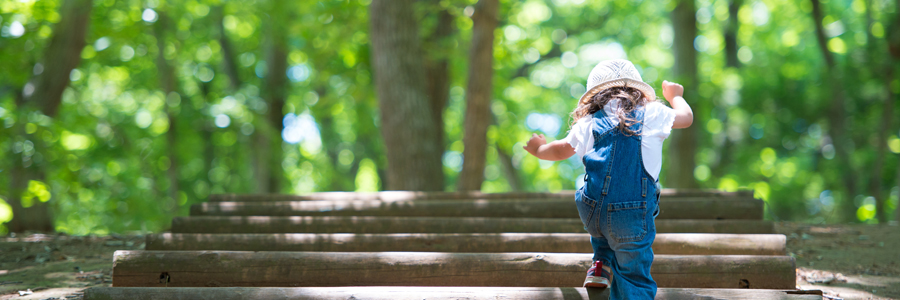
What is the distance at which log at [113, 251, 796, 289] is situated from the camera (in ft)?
9.34

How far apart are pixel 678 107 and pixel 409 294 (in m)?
1.46

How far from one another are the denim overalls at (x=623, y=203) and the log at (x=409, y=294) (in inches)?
7.9

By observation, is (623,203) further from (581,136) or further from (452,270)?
(452,270)

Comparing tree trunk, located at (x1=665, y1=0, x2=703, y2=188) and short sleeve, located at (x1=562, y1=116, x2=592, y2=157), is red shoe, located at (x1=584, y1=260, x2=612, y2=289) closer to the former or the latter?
short sleeve, located at (x1=562, y1=116, x2=592, y2=157)

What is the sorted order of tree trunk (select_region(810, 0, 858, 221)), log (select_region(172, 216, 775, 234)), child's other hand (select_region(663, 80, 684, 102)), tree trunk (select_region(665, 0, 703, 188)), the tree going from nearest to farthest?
1. child's other hand (select_region(663, 80, 684, 102))
2. log (select_region(172, 216, 775, 234))
3. the tree
4. tree trunk (select_region(665, 0, 703, 188))
5. tree trunk (select_region(810, 0, 858, 221))

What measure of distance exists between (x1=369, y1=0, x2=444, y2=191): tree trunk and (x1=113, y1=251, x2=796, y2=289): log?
14.6 feet

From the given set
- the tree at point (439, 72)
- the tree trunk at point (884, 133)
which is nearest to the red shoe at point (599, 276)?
the tree at point (439, 72)

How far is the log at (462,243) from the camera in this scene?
124 inches

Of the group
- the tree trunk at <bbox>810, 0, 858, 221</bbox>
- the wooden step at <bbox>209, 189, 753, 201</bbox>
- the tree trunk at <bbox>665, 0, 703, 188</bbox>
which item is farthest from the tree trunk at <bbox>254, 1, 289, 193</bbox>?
the tree trunk at <bbox>810, 0, 858, 221</bbox>

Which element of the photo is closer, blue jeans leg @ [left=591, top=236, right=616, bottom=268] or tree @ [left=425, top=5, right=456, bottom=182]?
blue jeans leg @ [left=591, top=236, right=616, bottom=268]

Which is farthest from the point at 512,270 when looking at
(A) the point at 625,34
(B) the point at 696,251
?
(A) the point at 625,34

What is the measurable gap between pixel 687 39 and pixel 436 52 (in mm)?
5444

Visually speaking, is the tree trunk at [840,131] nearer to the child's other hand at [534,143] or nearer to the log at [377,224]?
the log at [377,224]

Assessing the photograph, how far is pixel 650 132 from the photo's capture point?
234cm
